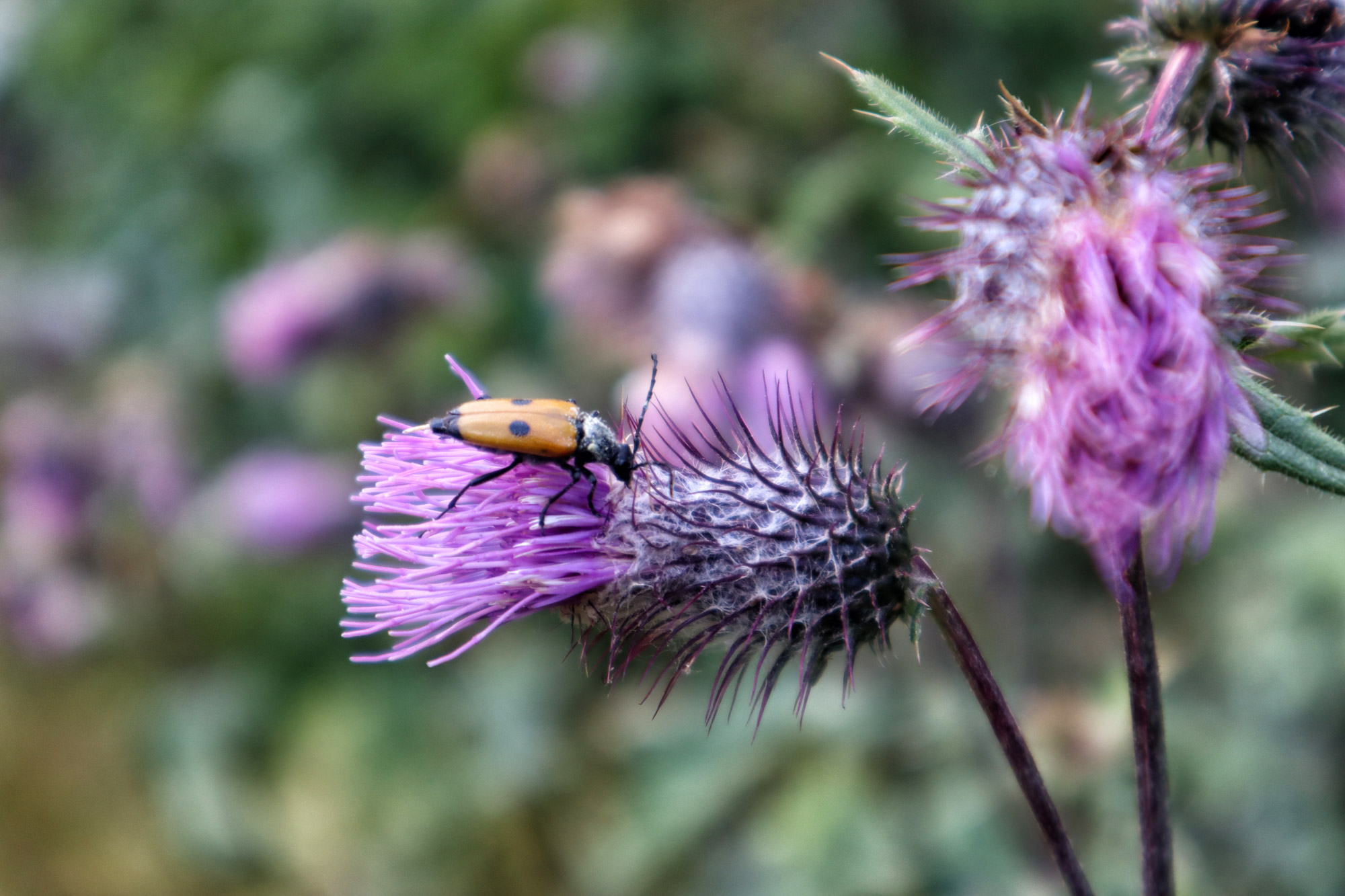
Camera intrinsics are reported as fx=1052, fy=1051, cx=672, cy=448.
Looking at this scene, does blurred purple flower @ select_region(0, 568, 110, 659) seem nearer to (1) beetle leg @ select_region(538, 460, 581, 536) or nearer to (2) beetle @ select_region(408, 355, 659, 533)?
(2) beetle @ select_region(408, 355, 659, 533)

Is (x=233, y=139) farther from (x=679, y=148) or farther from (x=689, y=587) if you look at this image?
(x=689, y=587)

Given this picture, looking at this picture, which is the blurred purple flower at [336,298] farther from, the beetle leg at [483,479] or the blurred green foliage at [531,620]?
the beetle leg at [483,479]

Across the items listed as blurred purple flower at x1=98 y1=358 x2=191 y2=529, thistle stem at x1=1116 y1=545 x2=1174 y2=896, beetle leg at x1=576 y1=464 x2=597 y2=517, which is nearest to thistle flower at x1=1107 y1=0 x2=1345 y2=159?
thistle stem at x1=1116 y1=545 x2=1174 y2=896

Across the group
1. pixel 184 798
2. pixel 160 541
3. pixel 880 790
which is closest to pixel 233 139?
pixel 160 541

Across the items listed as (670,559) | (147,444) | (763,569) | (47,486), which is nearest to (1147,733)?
(763,569)

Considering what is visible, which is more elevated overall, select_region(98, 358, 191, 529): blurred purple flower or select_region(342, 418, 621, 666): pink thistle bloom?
select_region(98, 358, 191, 529): blurred purple flower

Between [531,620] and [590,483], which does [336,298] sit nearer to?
[531,620]
